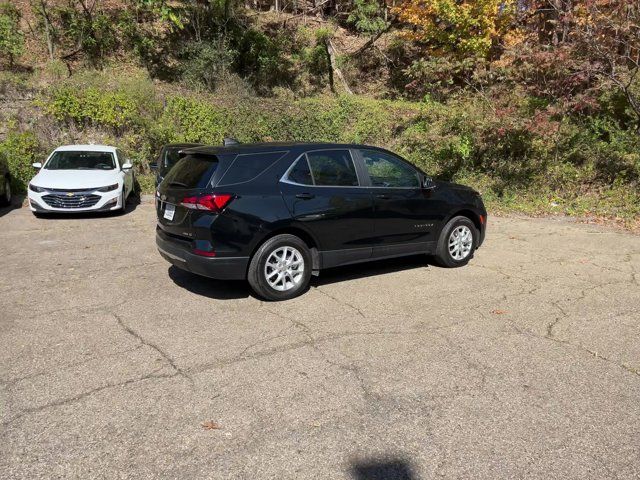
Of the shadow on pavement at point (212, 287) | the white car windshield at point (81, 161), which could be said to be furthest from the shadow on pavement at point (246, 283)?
the white car windshield at point (81, 161)

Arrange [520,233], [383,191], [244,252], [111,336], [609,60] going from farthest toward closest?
[609,60], [520,233], [383,191], [244,252], [111,336]

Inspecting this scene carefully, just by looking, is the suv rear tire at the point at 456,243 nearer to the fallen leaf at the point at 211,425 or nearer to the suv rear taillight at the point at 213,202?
the suv rear taillight at the point at 213,202

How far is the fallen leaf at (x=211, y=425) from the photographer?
3432 mm

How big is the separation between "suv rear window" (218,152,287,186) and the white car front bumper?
6401 millimetres

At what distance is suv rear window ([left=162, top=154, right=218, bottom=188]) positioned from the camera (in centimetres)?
576

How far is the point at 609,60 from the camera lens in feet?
40.5

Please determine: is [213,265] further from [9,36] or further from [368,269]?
[9,36]

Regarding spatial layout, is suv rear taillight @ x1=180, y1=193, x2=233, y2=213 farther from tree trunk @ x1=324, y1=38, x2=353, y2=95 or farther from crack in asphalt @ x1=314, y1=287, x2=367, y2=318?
tree trunk @ x1=324, y1=38, x2=353, y2=95

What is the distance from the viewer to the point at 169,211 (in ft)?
19.8

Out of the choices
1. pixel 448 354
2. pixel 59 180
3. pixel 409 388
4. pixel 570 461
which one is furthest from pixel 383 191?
pixel 59 180

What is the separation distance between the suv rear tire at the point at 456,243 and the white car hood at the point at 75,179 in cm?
743

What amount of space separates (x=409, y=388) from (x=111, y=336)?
2.74m

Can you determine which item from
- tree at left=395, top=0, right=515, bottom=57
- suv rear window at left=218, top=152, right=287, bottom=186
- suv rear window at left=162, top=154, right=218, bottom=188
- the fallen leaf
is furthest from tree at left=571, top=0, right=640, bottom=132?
the fallen leaf

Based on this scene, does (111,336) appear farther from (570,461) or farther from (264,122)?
(264,122)
